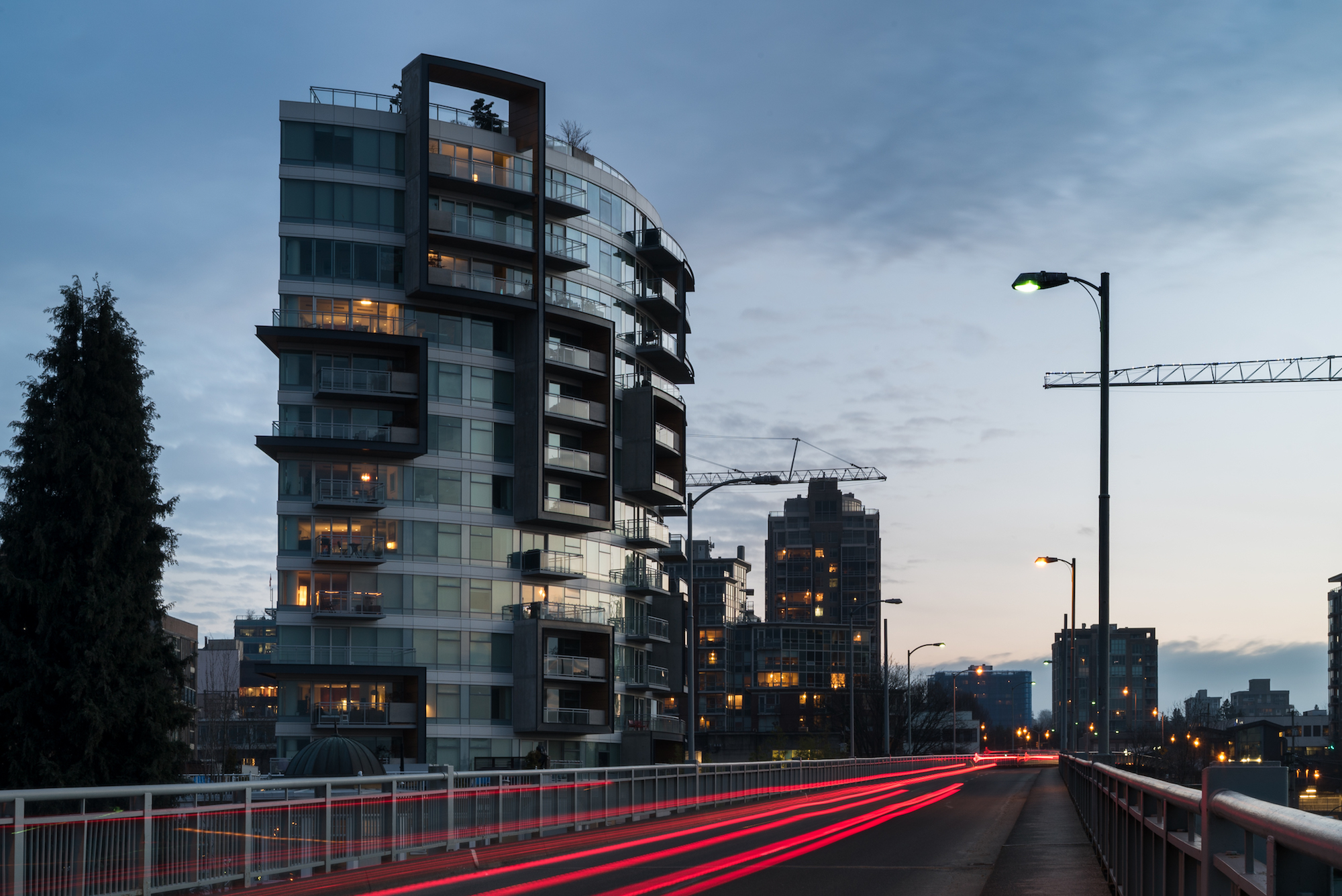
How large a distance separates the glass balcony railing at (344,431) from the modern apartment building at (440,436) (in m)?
0.10

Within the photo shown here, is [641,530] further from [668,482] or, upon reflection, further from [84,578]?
[84,578]

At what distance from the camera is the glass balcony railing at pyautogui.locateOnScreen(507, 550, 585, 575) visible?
243 ft

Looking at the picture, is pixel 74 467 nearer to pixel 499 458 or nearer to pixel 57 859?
pixel 499 458

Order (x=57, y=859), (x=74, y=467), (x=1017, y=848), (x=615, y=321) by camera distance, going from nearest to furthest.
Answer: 1. (x=57, y=859)
2. (x=1017, y=848)
3. (x=74, y=467)
4. (x=615, y=321)

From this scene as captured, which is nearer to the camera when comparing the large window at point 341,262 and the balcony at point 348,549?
the balcony at point 348,549

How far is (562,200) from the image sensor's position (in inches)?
3014

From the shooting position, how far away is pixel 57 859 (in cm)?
1352

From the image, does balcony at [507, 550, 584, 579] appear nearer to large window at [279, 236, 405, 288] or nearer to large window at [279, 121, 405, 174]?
large window at [279, 236, 405, 288]

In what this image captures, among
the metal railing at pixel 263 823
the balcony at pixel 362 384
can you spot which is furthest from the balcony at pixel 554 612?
the metal railing at pixel 263 823

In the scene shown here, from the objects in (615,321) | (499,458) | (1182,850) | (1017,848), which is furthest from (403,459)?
(1182,850)

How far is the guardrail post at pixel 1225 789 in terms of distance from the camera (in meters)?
5.22

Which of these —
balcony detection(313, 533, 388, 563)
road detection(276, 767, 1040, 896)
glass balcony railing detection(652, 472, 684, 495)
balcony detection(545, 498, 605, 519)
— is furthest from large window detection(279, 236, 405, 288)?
road detection(276, 767, 1040, 896)

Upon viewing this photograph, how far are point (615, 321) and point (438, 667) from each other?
75.9 feet

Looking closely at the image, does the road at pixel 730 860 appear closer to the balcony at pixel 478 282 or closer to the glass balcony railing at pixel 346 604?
the glass balcony railing at pixel 346 604
